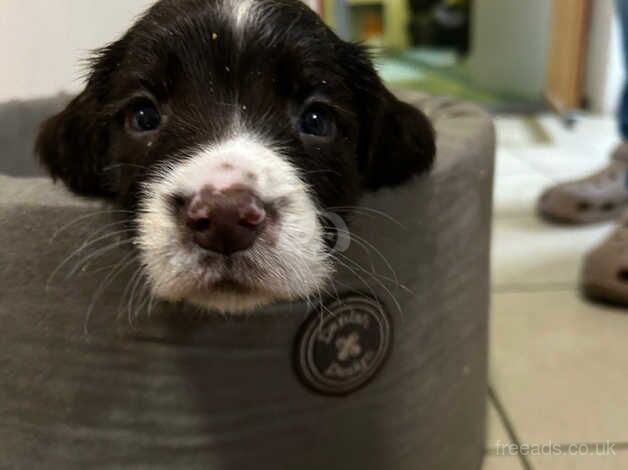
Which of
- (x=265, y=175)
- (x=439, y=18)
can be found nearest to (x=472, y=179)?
(x=265, y=175)

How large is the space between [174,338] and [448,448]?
19.3 inches

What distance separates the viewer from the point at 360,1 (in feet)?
23.3

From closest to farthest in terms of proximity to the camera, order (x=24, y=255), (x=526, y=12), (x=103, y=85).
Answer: (x=24, y=255), (x=103, y=85), (x=526, y=12)

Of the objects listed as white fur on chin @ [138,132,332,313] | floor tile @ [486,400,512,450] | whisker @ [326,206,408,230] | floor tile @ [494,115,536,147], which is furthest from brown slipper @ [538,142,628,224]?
white fur on chin @ [138,132,332,313]

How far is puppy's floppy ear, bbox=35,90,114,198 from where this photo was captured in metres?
0.99

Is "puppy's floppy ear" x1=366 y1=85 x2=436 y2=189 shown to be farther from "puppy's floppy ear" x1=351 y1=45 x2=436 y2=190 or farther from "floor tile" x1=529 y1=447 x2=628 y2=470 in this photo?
"floor tile" x1=529 y1=447 x2=628 y2=470

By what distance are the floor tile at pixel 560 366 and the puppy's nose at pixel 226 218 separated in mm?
795

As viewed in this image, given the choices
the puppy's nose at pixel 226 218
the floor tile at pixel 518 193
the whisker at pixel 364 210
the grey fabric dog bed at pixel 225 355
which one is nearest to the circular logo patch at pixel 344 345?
the grey fabric dog bed at pixel 225 355

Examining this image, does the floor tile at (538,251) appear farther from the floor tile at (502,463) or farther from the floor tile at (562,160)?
the floor tile at (502,463)

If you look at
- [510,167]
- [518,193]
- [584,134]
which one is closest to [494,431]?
[518,193]

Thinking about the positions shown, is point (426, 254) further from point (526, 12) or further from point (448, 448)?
point (526, 12)

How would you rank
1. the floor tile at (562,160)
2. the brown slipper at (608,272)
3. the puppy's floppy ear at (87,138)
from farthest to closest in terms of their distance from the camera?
the floor tile at (562,160) → the brown slipper at (608,272) → the puppy's floppy ear at (87,138)

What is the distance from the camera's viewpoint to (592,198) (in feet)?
7.22

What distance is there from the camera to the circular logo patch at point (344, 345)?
2.98ft
